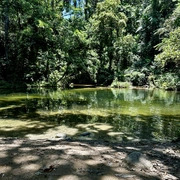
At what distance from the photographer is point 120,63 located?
31.6 m

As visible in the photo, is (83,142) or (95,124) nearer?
(83,142)

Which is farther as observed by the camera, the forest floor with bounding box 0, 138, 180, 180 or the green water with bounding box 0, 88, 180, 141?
the green water with bounding box 0, 88, 180, 141

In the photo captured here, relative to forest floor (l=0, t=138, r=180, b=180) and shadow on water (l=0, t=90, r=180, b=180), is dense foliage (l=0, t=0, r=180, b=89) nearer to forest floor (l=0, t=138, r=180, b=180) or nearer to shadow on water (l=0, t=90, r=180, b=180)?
shadow on water (l=0, t=90, r=180, b=180)

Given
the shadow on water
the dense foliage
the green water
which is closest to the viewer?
the shadow on water

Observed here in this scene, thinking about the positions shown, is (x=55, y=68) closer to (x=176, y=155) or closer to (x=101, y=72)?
(x=101, y=72)

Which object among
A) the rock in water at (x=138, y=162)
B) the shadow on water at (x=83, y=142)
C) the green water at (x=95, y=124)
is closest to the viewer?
the shadow on water at (x=83, y=142)

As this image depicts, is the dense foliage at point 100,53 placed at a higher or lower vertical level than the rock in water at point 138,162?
higher

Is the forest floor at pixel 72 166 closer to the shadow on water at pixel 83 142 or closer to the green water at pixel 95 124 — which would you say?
the shadow on water at pixel 83 142

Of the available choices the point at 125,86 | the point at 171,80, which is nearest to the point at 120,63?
the point at 125,86

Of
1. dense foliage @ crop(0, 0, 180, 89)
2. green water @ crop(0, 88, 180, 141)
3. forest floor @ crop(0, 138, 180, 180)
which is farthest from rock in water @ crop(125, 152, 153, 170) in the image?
dense foliage @ crop(0, 0, 180, 89)

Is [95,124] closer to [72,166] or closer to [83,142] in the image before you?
[83,142]

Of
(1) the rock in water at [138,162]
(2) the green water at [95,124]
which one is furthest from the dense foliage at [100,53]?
(1) the rock in water at [138,162]

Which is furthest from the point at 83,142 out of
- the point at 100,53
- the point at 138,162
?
the point at 100,53

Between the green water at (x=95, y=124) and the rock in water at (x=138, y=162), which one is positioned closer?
the rock in water at (x=138, y=162)
